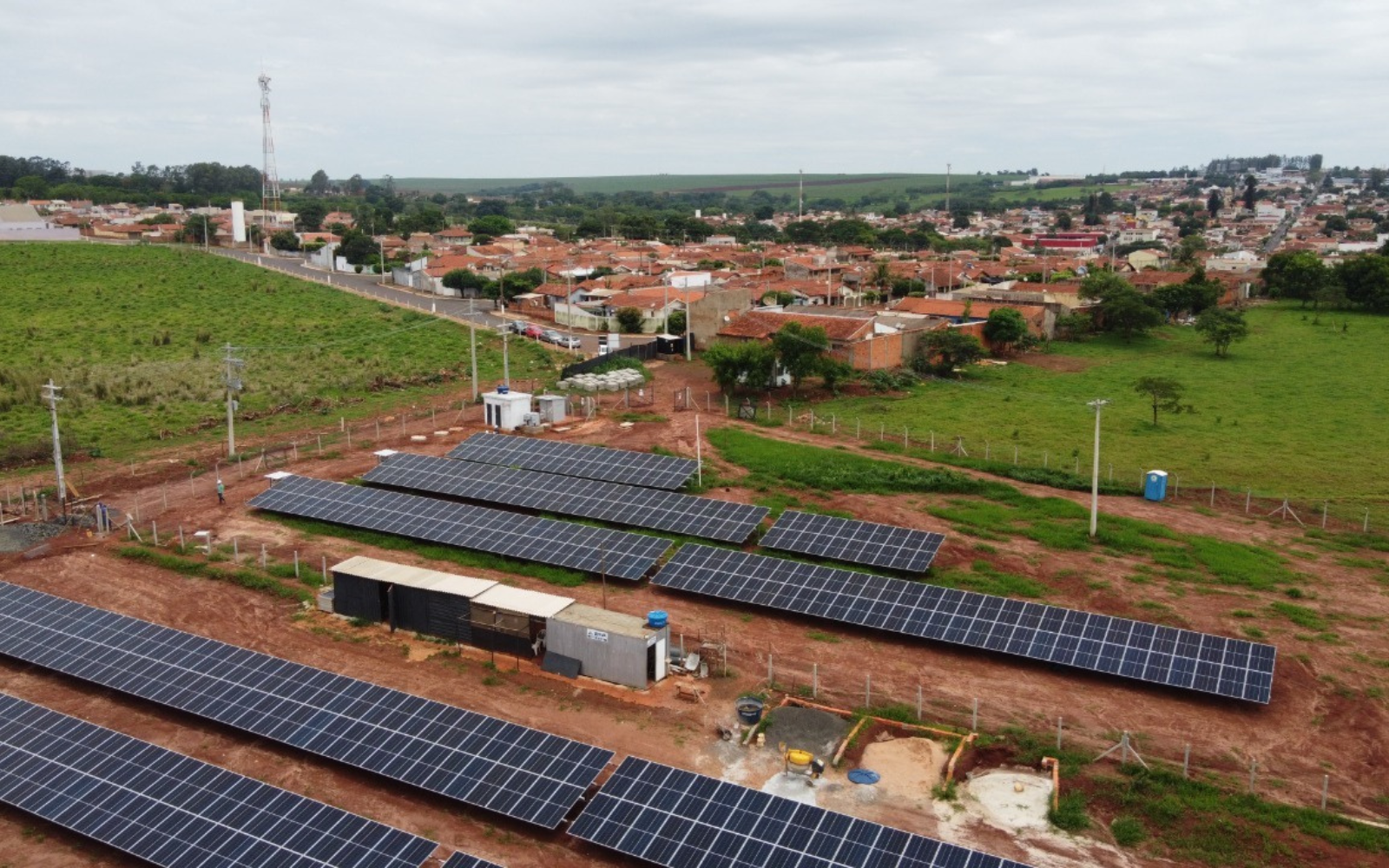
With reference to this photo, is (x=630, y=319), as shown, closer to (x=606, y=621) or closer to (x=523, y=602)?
(x=523, y=602)

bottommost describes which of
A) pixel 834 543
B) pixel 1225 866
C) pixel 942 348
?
pixel 1225 866

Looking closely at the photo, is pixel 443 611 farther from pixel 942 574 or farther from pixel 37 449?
pixel 37 449

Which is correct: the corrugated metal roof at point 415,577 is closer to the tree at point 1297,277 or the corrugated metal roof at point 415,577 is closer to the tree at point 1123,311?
the tree at point 1123,311

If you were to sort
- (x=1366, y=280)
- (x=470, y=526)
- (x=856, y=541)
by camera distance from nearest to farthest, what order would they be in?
1. (x=856, y=541)
2. (x=470, y=526)
3. (x=1366, y=280)

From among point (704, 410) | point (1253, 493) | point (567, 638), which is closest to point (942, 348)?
point (704, 410)

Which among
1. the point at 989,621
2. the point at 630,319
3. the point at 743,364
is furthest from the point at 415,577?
the point at 630,319
